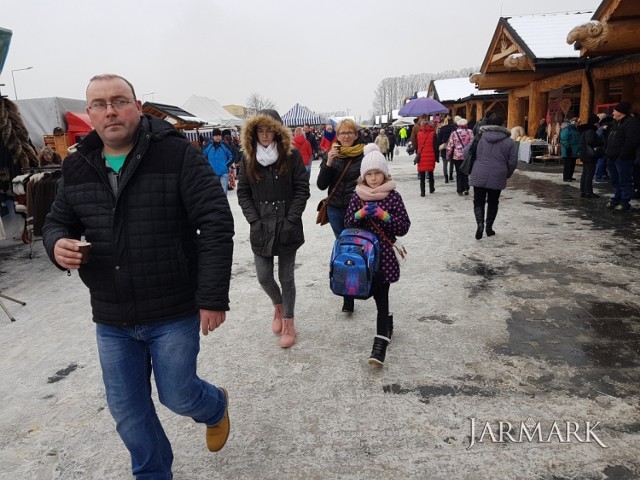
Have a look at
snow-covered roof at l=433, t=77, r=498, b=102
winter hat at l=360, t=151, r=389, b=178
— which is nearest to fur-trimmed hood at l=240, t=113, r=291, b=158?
winter hat at l=360, t=151, r=389, b=178

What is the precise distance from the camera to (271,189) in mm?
3824

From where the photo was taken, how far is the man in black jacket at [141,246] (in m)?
2.10

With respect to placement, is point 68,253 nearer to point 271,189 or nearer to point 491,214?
point 271,189

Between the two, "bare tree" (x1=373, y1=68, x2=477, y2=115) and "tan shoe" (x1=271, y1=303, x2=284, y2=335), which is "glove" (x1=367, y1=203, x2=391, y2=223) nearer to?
"tan shoe" (x1=271, y1=303, x2=284, y2=335)

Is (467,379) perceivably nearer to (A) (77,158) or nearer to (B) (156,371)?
(B) (156,371)

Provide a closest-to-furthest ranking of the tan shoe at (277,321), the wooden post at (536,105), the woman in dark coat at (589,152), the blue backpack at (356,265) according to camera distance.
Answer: the blue backpack at (356,265) < the tan shoe at (277,321) < the woman in dark coat at (589,152) < the wooden post at (536,105)

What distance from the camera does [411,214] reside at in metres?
9.29

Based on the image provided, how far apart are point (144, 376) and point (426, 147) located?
9621mm

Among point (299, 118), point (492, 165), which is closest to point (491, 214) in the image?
point (492, 165)

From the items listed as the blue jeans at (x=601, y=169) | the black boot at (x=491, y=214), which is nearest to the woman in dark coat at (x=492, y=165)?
the black boot at (x=491, y=214)

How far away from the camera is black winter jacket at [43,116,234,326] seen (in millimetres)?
2104

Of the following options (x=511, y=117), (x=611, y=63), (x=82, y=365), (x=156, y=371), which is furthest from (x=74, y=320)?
(x=511, y=117)

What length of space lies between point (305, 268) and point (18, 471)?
3.94m

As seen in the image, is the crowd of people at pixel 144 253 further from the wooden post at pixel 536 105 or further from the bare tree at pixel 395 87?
the bare tree at pixel 395 87
